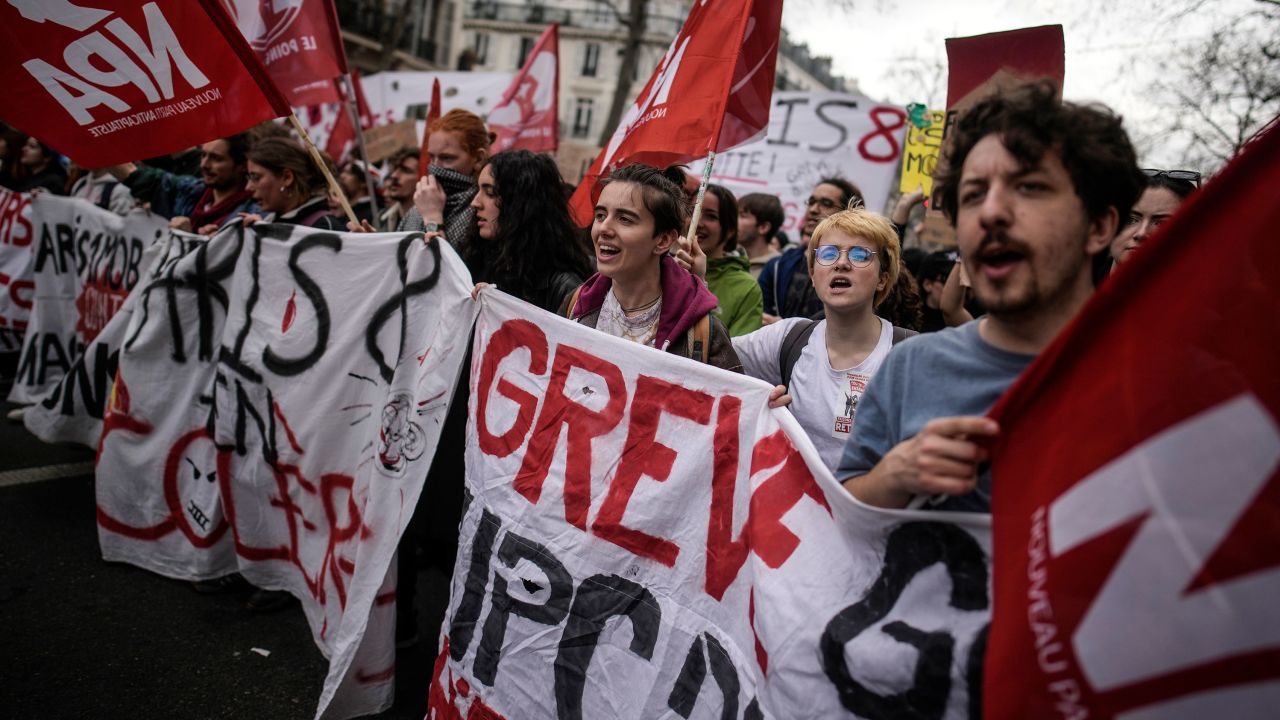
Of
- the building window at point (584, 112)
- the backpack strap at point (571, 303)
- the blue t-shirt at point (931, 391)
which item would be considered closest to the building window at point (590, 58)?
the building window at point (584, 112)

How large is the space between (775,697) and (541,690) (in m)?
0.79

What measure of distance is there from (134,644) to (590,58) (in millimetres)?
53597

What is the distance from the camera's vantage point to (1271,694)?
0.86m

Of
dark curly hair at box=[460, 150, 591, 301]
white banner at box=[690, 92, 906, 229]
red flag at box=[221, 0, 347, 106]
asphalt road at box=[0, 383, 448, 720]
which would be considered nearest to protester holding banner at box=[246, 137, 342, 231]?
red flag at box=[221, 0, 347, 106]

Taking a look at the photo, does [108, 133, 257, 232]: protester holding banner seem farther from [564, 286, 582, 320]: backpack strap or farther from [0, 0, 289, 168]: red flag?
[564, 286, 582, 320]: backpack strap

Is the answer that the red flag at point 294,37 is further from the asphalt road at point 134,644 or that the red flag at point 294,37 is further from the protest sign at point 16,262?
the asphalt road at point 134,644

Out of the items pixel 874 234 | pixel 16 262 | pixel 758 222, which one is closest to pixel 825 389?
pixel 874 234

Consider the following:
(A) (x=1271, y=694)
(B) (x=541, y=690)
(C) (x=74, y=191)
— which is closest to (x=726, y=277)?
(B) (x=541, y=690)

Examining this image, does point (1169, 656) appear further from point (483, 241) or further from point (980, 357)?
point (483, 241)

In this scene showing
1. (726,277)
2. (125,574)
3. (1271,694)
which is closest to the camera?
(1271,694)

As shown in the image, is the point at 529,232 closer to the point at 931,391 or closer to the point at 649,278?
the point at 649,278

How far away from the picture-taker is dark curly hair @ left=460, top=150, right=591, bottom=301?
299cm

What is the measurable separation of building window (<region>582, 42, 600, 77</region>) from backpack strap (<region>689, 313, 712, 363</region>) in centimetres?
5262

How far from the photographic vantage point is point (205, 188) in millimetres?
4457
